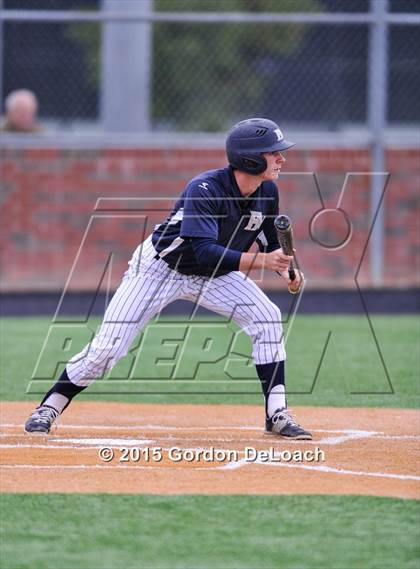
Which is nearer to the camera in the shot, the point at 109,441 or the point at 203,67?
the point at 109,441

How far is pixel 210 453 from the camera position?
6.27 m

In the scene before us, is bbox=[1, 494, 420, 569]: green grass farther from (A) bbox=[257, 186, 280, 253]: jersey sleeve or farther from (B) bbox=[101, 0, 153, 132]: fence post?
(B) bbox=[101, 0, 153, 132]: fence post

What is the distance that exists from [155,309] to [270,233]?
796 millimetres

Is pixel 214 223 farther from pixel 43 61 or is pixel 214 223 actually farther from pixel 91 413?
pixel 43 61

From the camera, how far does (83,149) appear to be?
14.8 metres

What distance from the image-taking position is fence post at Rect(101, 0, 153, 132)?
48.5ft

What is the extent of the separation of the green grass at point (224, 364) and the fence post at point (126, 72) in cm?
272

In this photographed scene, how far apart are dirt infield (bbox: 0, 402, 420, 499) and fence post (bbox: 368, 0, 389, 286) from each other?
6561mm

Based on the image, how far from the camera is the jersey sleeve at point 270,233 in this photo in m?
6.96

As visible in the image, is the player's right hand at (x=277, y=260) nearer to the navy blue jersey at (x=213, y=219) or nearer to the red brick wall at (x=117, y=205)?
the navy blue jersey at (x=213, y=219)

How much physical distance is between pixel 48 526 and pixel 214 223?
7.40 ft

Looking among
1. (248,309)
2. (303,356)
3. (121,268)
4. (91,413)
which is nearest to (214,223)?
(248,309)

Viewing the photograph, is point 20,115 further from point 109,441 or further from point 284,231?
point 284,231

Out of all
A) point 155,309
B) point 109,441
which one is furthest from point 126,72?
point 109,441
